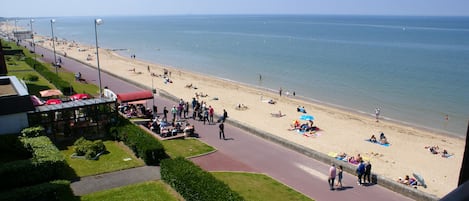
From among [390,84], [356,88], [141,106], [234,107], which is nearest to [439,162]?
[234,107]

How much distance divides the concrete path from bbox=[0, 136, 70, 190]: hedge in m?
0.96

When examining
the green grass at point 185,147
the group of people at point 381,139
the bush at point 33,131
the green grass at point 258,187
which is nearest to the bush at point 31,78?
the bush at point 33,131

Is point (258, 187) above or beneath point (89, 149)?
beneath

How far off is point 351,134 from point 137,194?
18.7 metres

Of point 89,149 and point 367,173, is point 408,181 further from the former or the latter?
point 89,149

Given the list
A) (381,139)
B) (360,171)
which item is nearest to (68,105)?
(360,171)

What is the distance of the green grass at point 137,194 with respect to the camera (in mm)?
14750

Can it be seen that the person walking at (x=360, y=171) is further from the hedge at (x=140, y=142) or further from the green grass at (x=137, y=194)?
the hedge at (x=140, y=142)

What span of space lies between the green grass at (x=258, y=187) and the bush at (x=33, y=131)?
9.04m

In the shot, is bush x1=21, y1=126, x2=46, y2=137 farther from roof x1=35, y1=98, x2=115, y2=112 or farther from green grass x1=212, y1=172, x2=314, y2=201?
green grass x1=212, y1=172, x2=314, y2=201

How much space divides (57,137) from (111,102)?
3540 millimetres

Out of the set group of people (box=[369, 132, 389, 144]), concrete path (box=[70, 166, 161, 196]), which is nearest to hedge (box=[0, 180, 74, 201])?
concrete path (box=[70, 166, 161, 196])

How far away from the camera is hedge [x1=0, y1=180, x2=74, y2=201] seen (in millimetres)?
13086

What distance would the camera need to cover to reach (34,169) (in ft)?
48.0
